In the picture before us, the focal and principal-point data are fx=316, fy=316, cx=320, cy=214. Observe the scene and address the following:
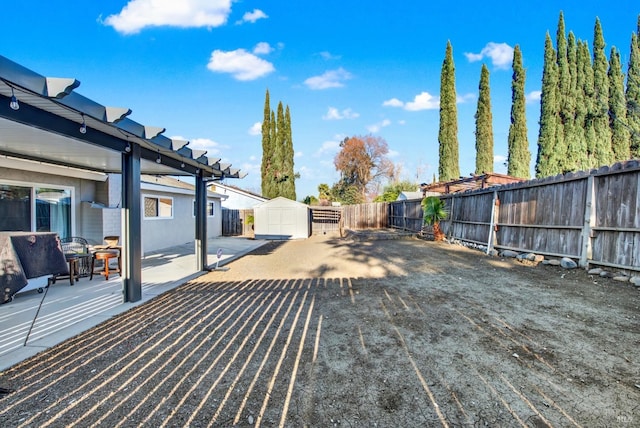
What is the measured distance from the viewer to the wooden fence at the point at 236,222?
62.9 feet

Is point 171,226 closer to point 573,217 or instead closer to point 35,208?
point 35,208

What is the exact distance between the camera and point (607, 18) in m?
20.3

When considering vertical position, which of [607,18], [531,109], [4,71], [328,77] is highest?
[607,18]

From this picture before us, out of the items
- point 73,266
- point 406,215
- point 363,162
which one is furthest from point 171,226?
point 363,162

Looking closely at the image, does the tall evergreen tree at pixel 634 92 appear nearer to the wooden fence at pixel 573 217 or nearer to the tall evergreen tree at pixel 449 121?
the tall evergreen tree at pixel 449 121

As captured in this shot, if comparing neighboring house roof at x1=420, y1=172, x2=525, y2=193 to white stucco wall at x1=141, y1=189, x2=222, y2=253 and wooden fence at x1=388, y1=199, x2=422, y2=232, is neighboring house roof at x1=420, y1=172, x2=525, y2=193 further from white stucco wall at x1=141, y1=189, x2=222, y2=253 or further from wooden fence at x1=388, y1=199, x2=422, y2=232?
white stucco wall at x1=141, y1=189, x2=222, y2=253

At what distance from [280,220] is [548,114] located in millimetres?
17946

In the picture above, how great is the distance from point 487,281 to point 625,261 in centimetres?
223

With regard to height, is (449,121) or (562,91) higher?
(562,91)

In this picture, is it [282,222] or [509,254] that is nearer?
[509,254]

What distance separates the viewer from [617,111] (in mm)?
20453

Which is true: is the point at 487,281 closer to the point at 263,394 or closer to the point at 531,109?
the point at 263,394

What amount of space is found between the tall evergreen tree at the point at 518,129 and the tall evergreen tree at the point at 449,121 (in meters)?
3.40

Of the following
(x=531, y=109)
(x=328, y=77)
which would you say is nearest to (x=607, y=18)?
(x=531, y=109)
